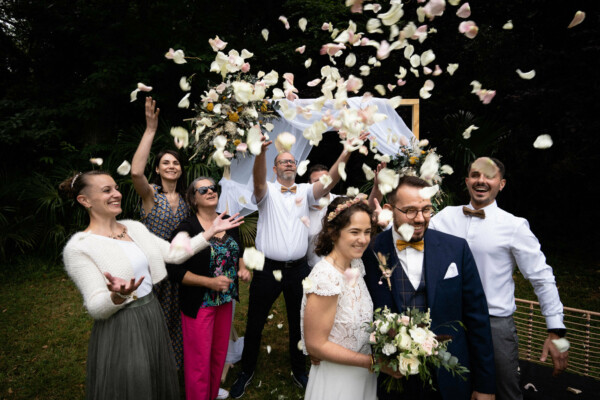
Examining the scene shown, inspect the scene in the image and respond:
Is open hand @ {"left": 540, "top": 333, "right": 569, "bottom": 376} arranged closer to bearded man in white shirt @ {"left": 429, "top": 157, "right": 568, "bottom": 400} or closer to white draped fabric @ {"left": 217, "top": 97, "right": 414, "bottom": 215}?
bearded man in white shirt @ {"left": 429, "top": 157, "right": 568, "bottom": 400}

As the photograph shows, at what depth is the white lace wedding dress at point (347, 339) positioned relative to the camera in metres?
2.21

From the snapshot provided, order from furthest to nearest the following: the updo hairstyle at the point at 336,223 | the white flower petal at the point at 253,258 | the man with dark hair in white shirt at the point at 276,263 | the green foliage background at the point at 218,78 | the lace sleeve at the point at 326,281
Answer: the green foliage background at the point at 218,78, the man with dark hair in white shirt at the point at 276,263, the white flower petal at the point at 253,258, the updo hairstyle at the point at 336,223, the lace sleeve at the point at 326,281

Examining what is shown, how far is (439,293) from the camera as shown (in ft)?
7.13

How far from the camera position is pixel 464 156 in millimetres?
8055

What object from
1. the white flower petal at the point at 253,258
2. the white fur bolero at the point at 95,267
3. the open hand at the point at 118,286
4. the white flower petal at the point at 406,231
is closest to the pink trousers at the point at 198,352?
the white flower petal at the point at 253,258

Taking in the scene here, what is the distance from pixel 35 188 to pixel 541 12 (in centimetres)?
1187

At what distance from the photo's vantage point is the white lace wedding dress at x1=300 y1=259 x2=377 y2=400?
2.21 meters

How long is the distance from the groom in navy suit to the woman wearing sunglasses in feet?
5.09

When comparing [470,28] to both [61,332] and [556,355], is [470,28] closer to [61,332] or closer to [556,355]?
[556,355]

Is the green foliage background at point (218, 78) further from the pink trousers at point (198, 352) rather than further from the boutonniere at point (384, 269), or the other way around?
the boutonniere at point (384, 269)

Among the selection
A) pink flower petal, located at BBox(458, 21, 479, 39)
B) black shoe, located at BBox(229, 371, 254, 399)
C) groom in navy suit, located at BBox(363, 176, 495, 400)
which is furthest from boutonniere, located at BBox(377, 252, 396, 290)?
black shoe, located at BBox(229, 371, 254, 399)

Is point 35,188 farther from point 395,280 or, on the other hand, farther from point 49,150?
point 395,280

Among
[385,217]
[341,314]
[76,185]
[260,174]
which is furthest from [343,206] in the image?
[76,185]

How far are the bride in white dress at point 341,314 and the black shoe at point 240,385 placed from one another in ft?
5.20
